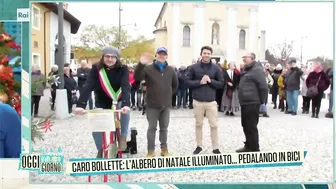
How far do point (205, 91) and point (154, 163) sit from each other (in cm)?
61

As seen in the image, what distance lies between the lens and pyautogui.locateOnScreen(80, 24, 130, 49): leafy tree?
2557 millimetres

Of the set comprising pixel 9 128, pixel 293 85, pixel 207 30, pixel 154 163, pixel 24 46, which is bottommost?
pixel 154 163

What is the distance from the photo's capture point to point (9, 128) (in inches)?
103

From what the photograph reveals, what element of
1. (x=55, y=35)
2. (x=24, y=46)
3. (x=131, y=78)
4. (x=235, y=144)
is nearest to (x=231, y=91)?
Result: (x=235, y=144)

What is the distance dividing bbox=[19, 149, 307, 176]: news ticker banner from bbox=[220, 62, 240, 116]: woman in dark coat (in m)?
0.31

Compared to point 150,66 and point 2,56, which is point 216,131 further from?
point 2,56

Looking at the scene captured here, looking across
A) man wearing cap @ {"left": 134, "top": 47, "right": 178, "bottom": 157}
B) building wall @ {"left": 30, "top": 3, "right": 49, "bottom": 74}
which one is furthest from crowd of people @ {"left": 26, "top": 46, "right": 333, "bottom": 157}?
building wall @ {"left": 30, "top": 3, "right": 49, "bottom": 74}

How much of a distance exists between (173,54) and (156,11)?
31cm

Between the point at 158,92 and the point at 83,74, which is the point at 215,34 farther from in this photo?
the point at 83,74

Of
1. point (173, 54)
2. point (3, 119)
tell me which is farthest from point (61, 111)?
point (173, 54)

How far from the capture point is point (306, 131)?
2670 mm

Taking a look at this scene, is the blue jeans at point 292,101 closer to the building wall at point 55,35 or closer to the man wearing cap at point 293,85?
the man wearing cap at point 293,85

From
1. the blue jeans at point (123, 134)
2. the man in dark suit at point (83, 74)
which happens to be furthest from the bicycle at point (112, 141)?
the man in dark suit at point (83, 74)

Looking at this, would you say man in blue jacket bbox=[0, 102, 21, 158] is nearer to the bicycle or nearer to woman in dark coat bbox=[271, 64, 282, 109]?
the bicycle
